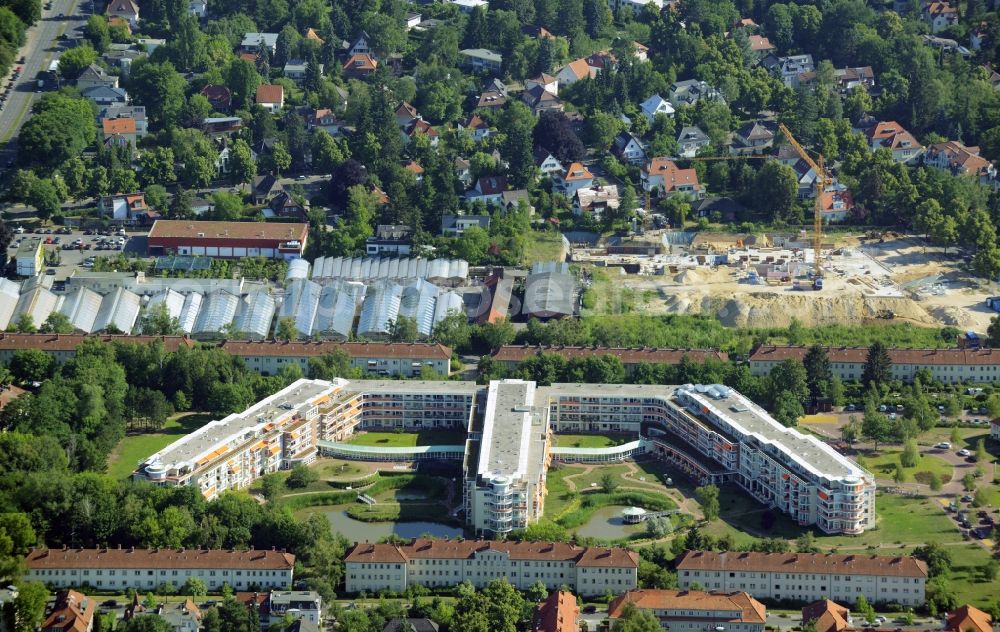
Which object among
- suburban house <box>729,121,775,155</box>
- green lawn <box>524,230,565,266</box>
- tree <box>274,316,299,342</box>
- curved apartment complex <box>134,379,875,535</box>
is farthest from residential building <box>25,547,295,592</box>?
suburban house <box>729,121,775,155</box>

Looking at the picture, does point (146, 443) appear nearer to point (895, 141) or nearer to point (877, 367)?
point (877, 367)

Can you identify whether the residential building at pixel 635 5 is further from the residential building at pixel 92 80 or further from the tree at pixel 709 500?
the tree at pixel 709 500

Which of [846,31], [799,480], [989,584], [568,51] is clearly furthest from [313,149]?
[989,584]

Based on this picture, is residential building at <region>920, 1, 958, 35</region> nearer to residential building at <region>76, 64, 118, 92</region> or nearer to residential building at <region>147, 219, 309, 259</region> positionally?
residential building at <region>147, 219, 309, 259</region>

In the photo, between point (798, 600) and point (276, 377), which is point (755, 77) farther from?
point (798, 600)

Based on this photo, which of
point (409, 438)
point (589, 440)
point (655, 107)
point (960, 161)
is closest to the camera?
point (589, 440)

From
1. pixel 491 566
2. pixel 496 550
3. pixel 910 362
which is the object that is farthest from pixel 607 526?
pixel 910 362

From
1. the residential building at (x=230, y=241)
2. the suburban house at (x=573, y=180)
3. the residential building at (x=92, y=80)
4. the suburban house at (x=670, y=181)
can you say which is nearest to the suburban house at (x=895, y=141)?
the suburban house at (x=670, y=181)
